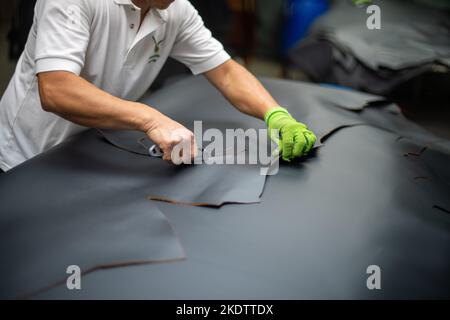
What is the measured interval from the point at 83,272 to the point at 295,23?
332 centimetres

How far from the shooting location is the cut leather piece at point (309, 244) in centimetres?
92

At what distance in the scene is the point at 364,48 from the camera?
2830 millimetres

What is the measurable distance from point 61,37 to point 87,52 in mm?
155

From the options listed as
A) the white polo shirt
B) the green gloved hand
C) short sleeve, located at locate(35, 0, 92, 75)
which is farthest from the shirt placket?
the green gloved hand

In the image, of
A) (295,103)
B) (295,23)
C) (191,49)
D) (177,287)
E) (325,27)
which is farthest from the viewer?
(295,23)

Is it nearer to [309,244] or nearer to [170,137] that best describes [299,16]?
[170,137]

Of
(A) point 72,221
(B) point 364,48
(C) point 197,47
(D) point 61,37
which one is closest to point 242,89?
(C) point 197,47

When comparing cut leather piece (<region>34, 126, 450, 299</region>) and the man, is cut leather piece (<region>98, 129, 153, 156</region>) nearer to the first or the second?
the man

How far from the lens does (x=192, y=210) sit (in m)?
1.12

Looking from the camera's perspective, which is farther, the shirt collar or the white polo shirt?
the shirt collar

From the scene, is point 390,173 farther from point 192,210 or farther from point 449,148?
point 192,210

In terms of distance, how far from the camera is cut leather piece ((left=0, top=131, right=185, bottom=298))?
0.97 meters

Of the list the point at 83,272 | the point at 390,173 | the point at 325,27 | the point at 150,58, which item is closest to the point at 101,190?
the point at 83,272

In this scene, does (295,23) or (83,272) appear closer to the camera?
(83,272)
